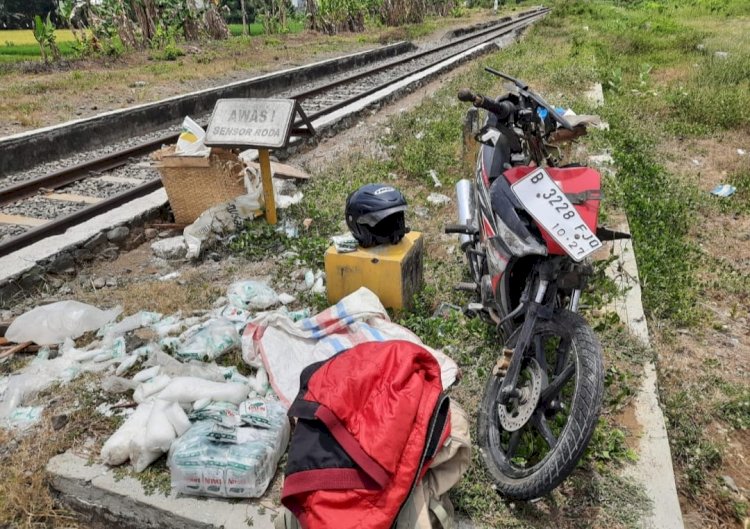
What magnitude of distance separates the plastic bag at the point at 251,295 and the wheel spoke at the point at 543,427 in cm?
218

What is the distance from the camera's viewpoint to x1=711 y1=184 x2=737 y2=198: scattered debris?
5.93m

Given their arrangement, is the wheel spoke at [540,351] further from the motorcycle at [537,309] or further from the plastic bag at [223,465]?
the plastic bag at [223,465]

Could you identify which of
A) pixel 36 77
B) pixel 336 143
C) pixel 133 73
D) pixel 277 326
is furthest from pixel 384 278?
pixel 36 77

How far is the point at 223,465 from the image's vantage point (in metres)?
2.40

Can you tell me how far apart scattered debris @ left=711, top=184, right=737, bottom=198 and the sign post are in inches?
182

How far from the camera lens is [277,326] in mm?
3482

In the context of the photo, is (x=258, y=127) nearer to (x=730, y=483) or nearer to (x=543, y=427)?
(x=543, y=427)

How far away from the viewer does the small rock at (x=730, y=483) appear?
8.63 ft

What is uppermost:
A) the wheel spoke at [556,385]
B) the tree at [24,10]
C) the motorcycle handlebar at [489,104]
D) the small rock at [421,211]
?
the tree at [24,10]

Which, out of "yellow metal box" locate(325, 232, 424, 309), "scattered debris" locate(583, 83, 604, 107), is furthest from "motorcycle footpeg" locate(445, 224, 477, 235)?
"scattered debris" locate(583, 83, 604, 107)

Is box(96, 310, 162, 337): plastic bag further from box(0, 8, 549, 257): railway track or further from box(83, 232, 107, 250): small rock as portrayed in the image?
box(0, 8, 549, 257): railway track

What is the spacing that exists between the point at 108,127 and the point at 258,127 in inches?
228

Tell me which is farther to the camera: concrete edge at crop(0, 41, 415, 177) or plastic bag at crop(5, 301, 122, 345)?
concrete edge at crop(0, 41, 415, 177)

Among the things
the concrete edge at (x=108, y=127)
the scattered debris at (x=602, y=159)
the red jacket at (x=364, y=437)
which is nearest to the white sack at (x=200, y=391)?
the red jacket at (x=364, y=437)
